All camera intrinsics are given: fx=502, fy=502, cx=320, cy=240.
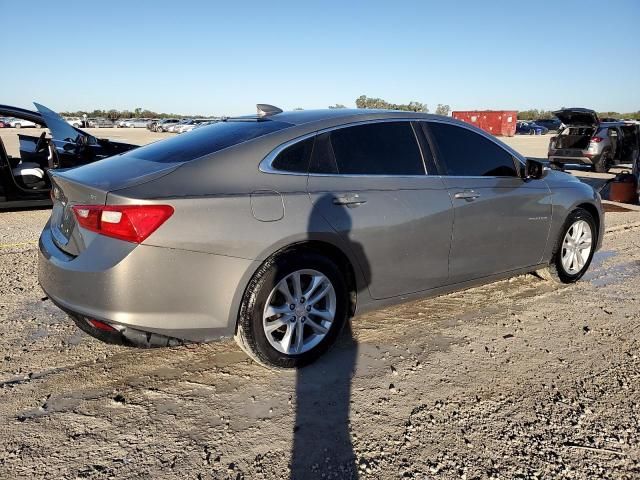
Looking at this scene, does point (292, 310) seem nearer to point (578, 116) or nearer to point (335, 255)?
point (335, 255)

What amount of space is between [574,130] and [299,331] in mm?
15576

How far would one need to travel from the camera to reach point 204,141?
337 centimetres

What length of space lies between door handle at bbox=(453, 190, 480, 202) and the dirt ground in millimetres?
979

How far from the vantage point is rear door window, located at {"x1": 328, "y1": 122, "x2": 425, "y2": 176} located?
3.40m

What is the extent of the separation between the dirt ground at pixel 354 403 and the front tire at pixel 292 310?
0.16m

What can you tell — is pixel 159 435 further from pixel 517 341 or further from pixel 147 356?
pixel 517 341

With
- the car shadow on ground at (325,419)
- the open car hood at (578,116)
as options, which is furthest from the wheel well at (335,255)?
the open car hood at (578,116)

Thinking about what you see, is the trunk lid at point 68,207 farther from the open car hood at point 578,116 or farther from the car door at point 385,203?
the open car hood at point 578,116

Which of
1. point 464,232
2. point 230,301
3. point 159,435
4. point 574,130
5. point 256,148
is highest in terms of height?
point 574,130

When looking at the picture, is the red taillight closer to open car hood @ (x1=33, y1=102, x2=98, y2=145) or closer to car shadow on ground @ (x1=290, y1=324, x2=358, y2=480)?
car shadow on ground @ (x1=290, y1=324, x2=358, y2=480)

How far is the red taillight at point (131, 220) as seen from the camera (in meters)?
2.62

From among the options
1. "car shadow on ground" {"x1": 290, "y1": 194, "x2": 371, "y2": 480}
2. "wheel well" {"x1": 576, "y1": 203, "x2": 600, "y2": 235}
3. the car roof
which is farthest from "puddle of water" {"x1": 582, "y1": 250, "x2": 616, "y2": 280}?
"car shadow on ground" {"x1": 290, "y1": 194, "x2": 371, "y2": 480}

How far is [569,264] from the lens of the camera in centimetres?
489

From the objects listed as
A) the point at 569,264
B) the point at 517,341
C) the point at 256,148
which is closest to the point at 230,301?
the point at 256,148
